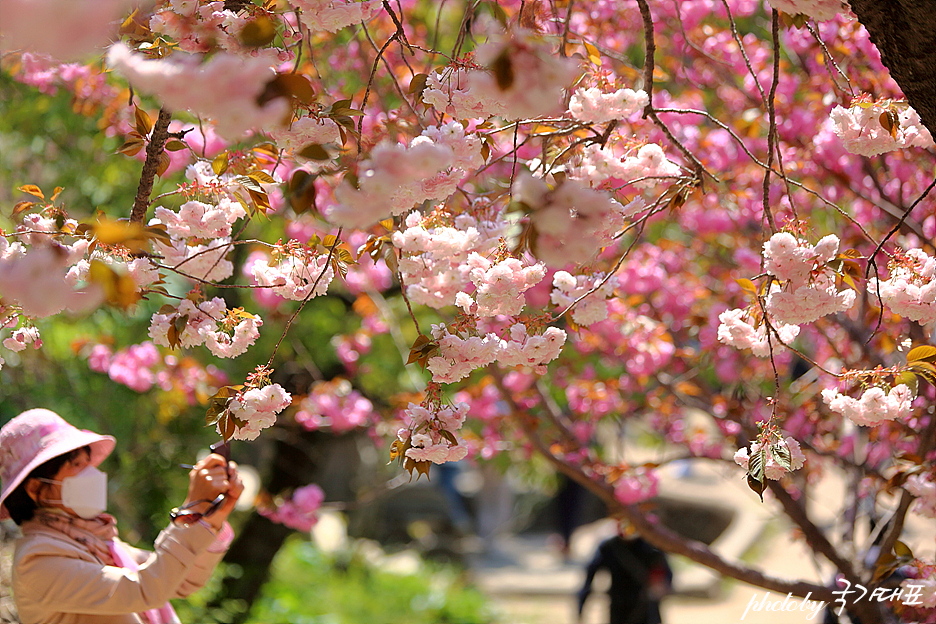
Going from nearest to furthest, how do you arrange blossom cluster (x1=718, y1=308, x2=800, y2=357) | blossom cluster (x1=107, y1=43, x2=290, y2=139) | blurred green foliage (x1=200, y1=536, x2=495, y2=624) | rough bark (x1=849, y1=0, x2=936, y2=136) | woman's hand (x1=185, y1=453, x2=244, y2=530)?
blossom cluster (x1=107, y1=43, x2=290, y2=139) → rough bark (x1=849, y1=0, x2=936, y2=136) → blossom cluster (x1=718, y1=308, x2=800, y2=357) → woman's hand (x1=185, y1=453, x2=244, y2=530) → blurred green foliage (x1=200, y1=536, x2=495, y2=624)

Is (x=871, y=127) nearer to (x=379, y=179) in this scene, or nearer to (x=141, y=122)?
(x=379, y=179)

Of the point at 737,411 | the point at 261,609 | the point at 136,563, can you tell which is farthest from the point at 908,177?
the point at 261,609

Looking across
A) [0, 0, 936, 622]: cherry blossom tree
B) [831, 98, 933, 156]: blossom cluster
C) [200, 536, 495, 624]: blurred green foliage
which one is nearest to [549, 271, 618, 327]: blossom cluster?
[0, 0, 936, 622]: cherry blossom tree

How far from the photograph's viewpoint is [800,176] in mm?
2914

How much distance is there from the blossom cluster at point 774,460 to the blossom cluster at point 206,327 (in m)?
0.96

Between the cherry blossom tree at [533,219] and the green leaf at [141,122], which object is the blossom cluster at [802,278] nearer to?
the cherry blossom tree at [533,219]

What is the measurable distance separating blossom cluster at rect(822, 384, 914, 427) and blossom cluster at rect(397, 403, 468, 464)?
785 mm

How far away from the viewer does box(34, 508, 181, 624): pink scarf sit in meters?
1.84

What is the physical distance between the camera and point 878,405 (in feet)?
4.78

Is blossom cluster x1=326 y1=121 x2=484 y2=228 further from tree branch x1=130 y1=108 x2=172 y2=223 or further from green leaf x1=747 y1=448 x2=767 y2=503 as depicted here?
green leaf x1=747 y1=448 x2=767 y2=503

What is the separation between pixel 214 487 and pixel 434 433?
86cm

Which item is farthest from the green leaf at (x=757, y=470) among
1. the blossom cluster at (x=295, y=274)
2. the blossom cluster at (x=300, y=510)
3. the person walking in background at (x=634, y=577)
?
the blossom cluster at (x=300, y=510)

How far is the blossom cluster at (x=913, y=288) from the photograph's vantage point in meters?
1.39

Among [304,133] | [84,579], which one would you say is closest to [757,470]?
[304,133]
